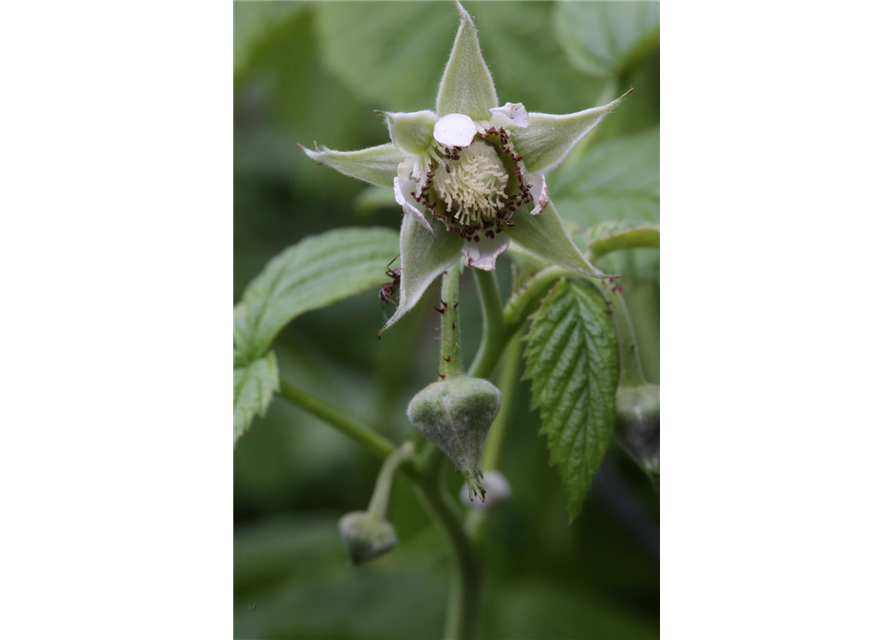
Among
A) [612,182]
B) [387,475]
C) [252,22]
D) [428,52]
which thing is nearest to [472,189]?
[387,475]

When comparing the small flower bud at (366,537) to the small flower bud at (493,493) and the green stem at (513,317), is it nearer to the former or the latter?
the small flower bud at (493,493)

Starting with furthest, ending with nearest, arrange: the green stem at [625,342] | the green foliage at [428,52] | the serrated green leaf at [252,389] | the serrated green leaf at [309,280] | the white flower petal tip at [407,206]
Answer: the green foliage at [428,52], the serrated green leaf at [309,280], the serrated green leaf at [252,389], the green stem at [625,342], the white flower petal tip at [407,206]

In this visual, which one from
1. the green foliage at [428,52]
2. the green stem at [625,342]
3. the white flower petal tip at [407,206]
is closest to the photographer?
the white flower petal tip at [407,206]

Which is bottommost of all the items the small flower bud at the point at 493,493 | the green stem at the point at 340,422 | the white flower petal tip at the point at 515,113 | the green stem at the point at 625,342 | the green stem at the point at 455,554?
the green stem at the point at 455,554

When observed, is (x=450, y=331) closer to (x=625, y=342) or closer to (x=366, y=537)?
(x=625, y=342)

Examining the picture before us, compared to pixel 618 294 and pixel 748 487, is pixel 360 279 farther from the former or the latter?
pixel 748 487

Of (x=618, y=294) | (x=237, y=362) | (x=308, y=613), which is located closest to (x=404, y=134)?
(x=618, y=294)

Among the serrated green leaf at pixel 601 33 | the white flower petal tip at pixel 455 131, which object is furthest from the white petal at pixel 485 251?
the serrated green leaf at pixel 601 33
